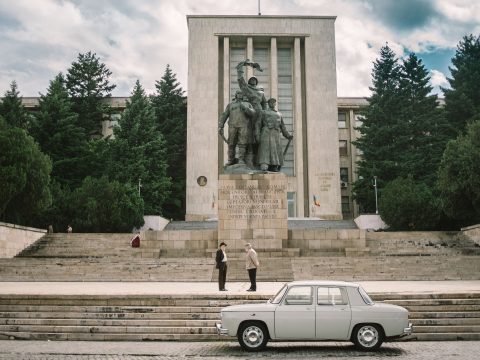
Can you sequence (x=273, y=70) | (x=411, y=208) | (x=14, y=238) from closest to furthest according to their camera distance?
(x=14, y=238)
(x=411, y=208)
(x=273, y=70)

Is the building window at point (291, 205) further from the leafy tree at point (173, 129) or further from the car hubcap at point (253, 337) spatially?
the car hubcap at point (253, 337)

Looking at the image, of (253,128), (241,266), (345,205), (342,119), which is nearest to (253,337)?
(241,266)

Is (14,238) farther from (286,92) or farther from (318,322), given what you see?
(286,92)

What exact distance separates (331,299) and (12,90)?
131ft

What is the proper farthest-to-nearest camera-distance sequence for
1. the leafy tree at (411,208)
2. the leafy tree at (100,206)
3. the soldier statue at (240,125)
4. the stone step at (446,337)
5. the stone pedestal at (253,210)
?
the leafy tree at (411,208)
the leafy tree at (100,206)
the soldier statue at (240,125)
the stone pedestal at (253,210)
the stone step at (446,337)

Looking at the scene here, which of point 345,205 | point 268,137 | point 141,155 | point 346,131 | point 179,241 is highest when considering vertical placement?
point 346,131

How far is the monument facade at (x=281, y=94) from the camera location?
4253 cm

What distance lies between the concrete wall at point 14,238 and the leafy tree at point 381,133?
25.8 meters

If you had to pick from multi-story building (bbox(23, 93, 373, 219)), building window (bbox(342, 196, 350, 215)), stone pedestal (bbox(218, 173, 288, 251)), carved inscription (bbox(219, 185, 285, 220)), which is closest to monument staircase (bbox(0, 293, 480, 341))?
stone pedestal (bbox(218, 173, 288, 251))

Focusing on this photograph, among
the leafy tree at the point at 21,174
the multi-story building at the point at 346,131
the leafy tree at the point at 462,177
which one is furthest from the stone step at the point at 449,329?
the multi-story building at the point at 346,131

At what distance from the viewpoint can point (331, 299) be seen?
792 cm

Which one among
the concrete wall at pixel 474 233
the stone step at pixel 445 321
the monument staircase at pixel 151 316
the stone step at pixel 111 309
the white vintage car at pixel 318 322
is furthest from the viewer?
the concrete wall at pixel 474 233

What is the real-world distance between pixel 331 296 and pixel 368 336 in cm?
80

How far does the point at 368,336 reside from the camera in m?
7.78
